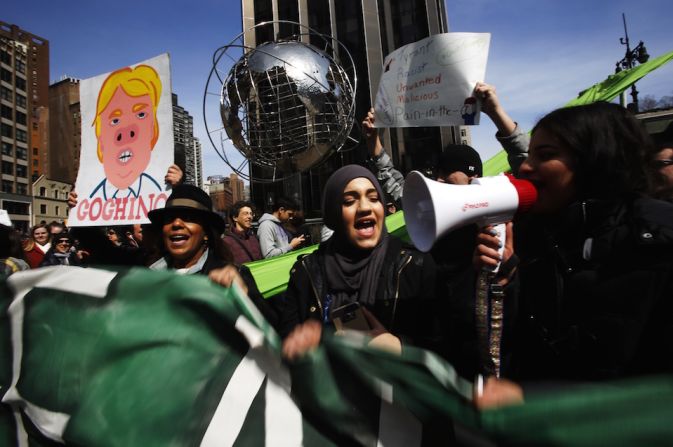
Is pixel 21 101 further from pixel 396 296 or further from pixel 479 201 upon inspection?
pixel 479 201

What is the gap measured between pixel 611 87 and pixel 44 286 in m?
3.49

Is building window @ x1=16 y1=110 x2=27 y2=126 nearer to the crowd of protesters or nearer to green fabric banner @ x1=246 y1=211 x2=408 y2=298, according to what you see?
green fabric banner @ x1=246 y1=211 x2=408 y2=298

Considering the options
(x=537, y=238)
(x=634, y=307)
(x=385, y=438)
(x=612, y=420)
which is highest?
(x=537, y=238)

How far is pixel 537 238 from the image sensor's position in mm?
1291

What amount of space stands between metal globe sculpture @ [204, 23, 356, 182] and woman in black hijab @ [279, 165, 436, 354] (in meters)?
1.14

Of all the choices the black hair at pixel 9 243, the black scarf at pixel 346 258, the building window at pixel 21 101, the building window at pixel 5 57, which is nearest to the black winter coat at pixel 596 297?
the black scarf at pixel 346 258

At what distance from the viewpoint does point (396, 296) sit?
166cm

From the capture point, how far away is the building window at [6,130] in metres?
60.3

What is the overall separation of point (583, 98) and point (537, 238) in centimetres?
245

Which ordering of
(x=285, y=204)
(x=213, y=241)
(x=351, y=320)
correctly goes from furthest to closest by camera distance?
(x=285, y=204) < (x=213, y=241) < (x=351, y=320)

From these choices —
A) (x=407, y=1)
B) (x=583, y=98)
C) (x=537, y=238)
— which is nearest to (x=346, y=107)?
(x=583, y=98)

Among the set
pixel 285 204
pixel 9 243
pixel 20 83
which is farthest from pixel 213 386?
pixel 20 83

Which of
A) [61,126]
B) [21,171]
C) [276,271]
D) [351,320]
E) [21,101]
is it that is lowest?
[351,320]

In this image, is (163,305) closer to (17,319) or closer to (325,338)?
(325,338)
